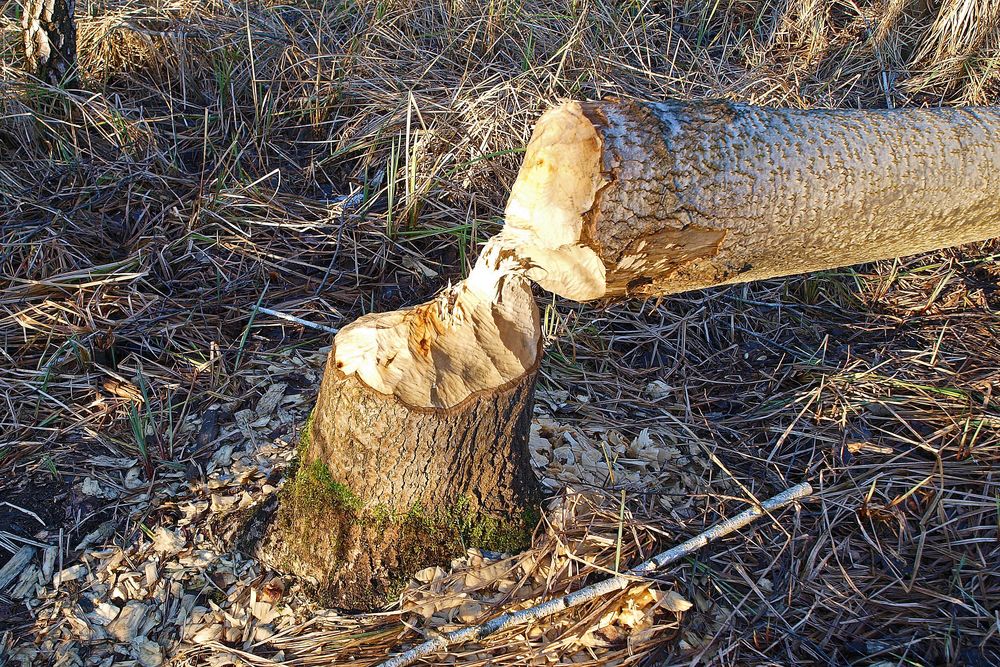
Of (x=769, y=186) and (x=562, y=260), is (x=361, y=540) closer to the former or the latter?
(x=562, y=260)

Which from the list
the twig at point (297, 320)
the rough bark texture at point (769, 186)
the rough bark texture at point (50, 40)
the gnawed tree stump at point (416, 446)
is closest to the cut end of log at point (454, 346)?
the gnawed tree stump at point (416, 446)

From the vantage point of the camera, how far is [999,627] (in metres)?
1.61

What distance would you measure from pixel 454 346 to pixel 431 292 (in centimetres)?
113

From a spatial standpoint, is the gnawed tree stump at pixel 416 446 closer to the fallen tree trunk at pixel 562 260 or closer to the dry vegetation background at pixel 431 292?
the fallen tree trunk at pixel 562 260

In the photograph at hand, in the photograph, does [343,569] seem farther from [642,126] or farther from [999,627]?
[999,627]

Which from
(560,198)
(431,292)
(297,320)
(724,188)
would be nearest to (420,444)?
(560,198)

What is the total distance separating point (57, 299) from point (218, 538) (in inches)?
44.6

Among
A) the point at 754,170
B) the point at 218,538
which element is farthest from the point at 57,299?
the point at 754,170

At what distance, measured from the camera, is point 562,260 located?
4.53 ft

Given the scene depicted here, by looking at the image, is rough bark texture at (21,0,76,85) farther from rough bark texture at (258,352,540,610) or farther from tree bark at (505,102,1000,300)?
tree bark at (505,102,1000,300)

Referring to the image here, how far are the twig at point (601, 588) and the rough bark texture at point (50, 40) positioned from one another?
269cm

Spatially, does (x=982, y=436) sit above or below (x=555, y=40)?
below

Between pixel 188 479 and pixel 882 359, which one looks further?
pixel 882 359

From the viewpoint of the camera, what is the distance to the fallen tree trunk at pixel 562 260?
130 cm
